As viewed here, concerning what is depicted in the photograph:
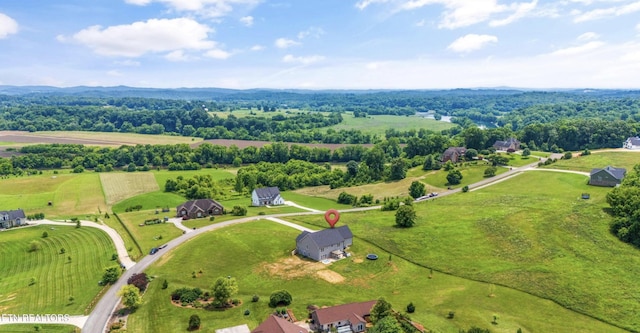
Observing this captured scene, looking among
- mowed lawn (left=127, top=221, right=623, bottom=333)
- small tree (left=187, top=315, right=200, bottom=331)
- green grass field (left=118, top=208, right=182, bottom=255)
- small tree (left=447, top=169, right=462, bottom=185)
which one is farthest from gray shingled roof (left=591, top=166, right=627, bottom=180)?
green grass field (left=118, top=208, right=182, bottom=255)

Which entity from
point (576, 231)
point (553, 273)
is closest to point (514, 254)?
point (553, 273)

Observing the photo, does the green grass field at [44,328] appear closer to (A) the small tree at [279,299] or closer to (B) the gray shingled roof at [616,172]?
(A) the small tree at [279,299]

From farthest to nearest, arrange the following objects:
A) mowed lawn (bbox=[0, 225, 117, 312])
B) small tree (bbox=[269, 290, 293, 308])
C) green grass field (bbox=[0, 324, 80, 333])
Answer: mowed lawn (bbox=[0, 225, 117, 312])
small tree (bbox=[269, 290, 293, 308])
green grass field (bbox=[0, 324, 80, 333])

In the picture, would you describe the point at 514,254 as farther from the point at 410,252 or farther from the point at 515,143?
the point at 515,143

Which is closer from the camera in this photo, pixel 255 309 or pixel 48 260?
pixel 255 309

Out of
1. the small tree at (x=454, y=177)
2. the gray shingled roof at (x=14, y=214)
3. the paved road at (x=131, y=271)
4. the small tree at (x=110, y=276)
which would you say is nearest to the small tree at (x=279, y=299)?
the paved road at (x=131, y=271)

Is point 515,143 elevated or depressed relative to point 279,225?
elevated

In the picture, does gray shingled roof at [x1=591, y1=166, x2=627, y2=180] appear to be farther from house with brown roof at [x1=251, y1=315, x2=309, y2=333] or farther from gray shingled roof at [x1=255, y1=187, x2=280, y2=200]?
house with brown roof at [x1=251, y1=315, x2=309, y2=333]
